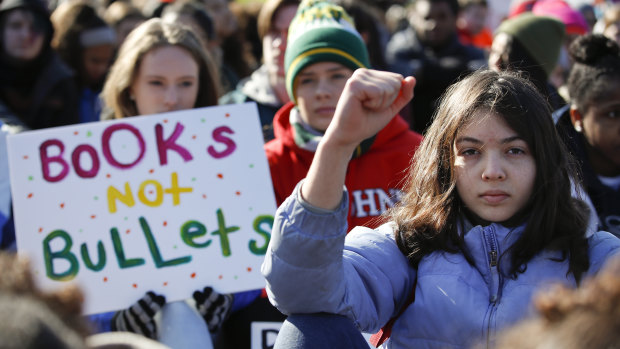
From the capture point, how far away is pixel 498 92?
7.47 ft

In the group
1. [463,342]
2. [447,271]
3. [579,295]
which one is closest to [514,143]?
[447,271]

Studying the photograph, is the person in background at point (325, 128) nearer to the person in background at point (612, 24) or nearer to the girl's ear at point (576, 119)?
the girl's ear at point (576, 119)

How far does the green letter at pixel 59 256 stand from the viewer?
116 inches

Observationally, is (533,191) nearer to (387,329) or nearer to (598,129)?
(387,329)

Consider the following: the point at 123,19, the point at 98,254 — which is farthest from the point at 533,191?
the point at 123,19

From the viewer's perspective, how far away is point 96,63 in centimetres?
593

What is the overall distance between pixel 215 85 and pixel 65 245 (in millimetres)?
1250

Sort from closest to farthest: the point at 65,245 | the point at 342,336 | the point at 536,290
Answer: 1. the point at 342,336
2. the point at 536,290
3. the point at 65,245

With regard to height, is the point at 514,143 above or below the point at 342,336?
above

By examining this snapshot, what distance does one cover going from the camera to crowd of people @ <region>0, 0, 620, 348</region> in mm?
1852

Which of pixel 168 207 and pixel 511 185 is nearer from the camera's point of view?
pixel 511 185

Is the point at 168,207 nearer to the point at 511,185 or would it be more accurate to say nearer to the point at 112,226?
the point at 112,226

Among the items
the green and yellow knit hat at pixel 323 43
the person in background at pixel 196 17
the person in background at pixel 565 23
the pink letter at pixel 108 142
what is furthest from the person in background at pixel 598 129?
the person in background at pixel 196 17

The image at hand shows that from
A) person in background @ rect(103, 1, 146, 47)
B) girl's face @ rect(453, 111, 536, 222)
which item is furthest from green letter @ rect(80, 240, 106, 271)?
person in background @ rect(103, 1, 146, 47)
